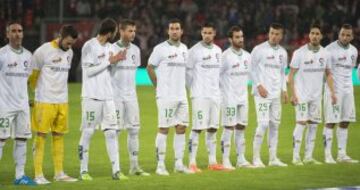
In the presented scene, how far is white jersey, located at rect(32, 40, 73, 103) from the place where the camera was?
50.4ft

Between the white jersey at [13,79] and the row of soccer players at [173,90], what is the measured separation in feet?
0.05

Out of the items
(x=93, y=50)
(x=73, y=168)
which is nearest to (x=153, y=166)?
(x=73, y=168)

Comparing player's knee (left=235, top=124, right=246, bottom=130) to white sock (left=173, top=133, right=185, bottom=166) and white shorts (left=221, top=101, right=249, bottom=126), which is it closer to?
white shorts (left=221, top=101, right=249, bottom=126)

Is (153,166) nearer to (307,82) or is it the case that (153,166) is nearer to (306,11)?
(307,82)

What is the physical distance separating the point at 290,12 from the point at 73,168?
21.4 m

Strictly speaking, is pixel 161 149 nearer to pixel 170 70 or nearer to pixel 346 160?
pixel 170 70

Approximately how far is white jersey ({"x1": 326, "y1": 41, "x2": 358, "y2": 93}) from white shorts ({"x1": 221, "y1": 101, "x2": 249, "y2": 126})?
2151 mm

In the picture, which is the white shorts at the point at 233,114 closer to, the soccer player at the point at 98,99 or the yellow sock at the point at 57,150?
the soccer player at the point at 98,99

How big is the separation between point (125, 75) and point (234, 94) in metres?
2.20

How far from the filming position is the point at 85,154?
15.6 metres

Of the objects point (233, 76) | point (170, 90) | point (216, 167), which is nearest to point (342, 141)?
point (233, 76)

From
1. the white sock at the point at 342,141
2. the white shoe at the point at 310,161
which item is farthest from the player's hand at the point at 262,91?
the white sock at the point at 342,141

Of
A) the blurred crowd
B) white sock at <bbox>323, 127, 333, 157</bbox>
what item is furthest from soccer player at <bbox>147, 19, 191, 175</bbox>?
the blurred crowd

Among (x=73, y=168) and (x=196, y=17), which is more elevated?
(x=196, y=17)
